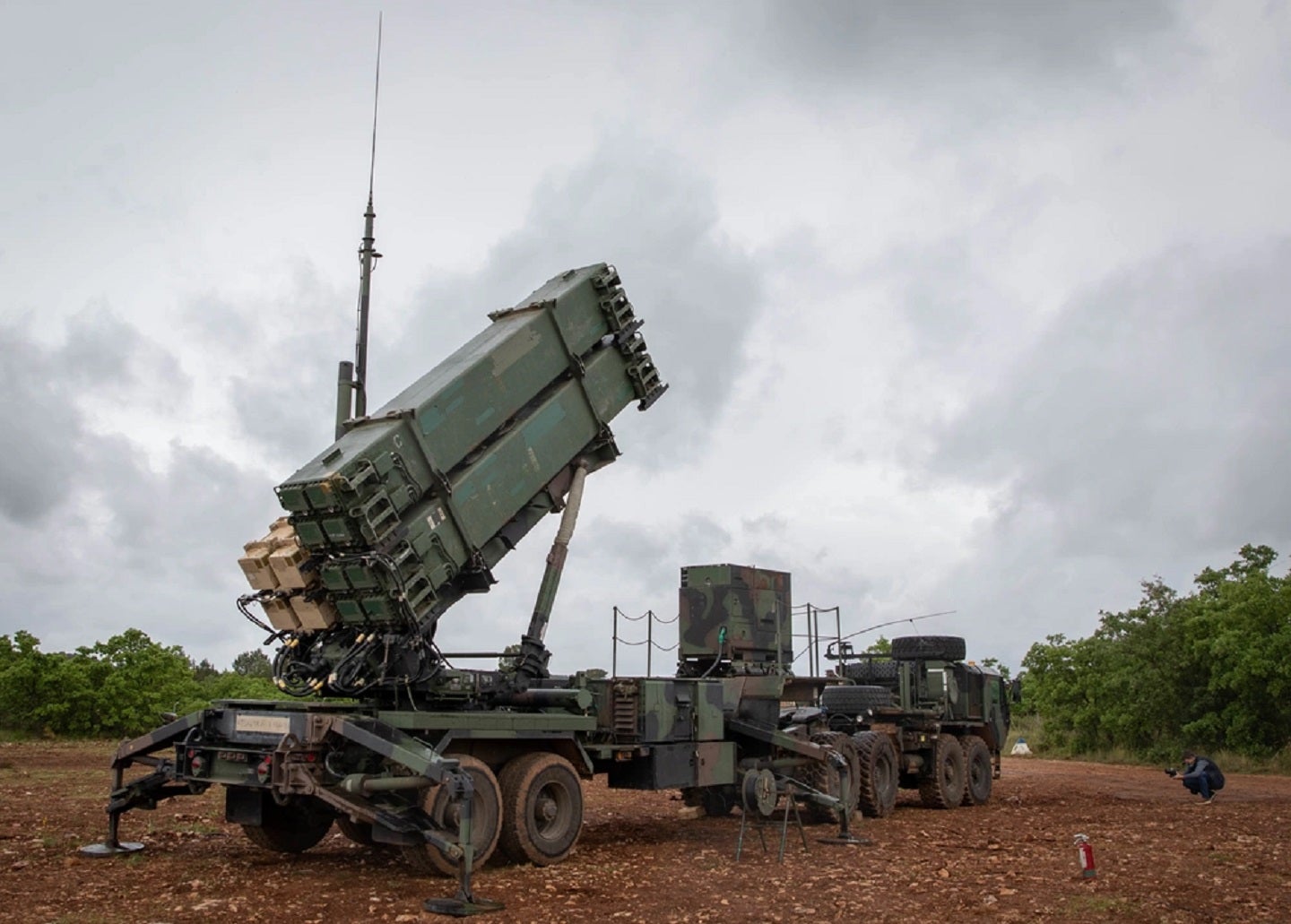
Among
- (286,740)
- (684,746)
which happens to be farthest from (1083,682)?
(286,740)

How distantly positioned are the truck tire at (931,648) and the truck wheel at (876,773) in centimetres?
243

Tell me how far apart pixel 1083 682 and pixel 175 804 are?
21.7m

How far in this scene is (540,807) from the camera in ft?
34.0

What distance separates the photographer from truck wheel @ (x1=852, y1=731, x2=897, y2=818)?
49.1ft

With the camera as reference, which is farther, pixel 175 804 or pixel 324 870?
pixel 175 804

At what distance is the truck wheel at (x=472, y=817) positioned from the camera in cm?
899

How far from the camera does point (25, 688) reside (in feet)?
81.1

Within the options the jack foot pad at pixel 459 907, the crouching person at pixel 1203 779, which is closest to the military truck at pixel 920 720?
the crouching person at pixel 1203 779

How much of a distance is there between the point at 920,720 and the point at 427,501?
9.23 meters

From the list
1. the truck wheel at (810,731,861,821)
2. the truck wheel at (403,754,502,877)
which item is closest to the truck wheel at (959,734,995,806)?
the truck wheel at (810,731,861,821)

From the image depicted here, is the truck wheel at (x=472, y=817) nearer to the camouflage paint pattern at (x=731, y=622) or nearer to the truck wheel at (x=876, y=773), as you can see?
the camouflage paint pattern at (x=731, y=622)

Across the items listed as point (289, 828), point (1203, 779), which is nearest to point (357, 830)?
point (289, 828)

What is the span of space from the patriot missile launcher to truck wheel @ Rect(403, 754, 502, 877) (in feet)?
3.52

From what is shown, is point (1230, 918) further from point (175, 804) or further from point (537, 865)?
point (175, 804)
